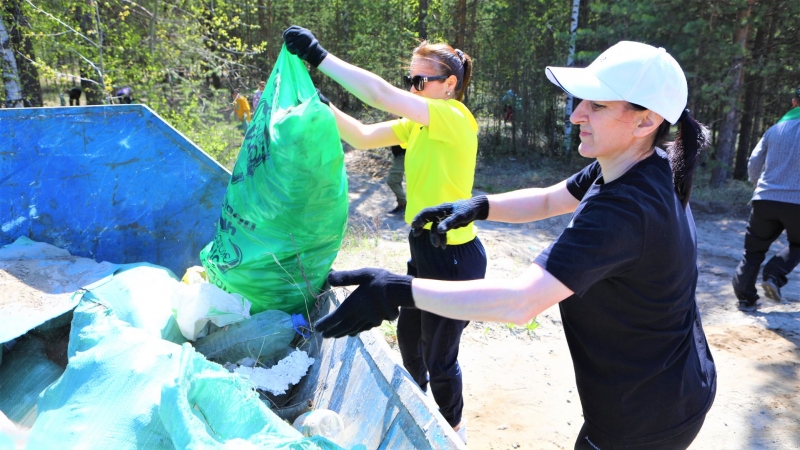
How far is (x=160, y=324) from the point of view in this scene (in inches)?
93.3

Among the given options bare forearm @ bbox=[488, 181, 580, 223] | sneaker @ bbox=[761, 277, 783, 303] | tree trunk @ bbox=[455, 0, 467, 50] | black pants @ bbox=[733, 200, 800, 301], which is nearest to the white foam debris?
bare forearm @ bbox=[488, 181, 580, 223]

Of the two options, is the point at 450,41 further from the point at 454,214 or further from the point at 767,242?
the point at 454,214

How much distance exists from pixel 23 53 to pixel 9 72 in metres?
0.84

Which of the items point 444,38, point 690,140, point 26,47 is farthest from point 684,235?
point 444,38

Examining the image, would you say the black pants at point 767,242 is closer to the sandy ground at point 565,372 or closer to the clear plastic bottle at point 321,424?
the sandy ground at point 565,372

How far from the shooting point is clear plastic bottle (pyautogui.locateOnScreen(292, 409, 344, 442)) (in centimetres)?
195

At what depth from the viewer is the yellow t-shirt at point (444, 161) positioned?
2309 millimetres

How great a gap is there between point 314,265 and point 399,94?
88cm

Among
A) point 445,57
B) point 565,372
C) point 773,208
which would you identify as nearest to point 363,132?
point 445,57

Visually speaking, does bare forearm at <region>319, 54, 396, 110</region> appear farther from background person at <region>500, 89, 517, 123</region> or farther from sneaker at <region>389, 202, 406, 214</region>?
background person at <region>500, 89, 517, 123</region>

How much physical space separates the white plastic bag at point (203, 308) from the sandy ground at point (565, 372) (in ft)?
4.37

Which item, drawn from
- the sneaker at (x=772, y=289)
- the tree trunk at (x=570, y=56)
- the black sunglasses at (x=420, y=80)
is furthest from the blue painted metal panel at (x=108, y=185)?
the tree trunk at (x=570, y=56)

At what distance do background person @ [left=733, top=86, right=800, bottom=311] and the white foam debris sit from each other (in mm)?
3763

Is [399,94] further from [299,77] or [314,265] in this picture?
[314,265]
